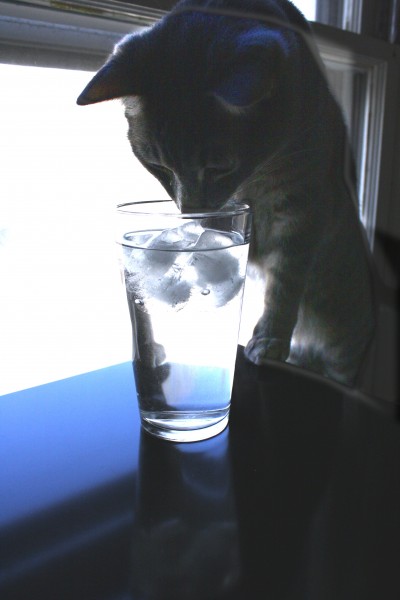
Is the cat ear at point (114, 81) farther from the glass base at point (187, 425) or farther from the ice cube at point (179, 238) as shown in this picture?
the glass base at point (187, 425)

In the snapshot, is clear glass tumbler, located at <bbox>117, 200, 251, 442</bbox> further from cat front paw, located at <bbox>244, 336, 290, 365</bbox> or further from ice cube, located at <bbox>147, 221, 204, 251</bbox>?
cat front paw, located at <bbox>244, 336, 290, 365</bbox>

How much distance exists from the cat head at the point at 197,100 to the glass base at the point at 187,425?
0.29 m

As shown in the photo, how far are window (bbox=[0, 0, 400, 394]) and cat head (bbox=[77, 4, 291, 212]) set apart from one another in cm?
7

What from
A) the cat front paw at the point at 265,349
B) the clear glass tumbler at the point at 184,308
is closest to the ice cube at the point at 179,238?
the clear glass tumbler at the point at 184,308

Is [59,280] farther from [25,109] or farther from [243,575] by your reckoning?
[243,575]

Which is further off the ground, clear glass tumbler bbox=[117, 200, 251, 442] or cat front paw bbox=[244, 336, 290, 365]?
clear glass tumbler bbox=[117, 200, 251, 442]

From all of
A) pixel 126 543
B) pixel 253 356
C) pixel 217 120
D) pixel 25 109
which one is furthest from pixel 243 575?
pixel 25 109

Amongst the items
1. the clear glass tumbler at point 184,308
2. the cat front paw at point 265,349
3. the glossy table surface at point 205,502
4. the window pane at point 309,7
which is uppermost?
the window pane at point 309,7

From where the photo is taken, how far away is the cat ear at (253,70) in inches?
22.6

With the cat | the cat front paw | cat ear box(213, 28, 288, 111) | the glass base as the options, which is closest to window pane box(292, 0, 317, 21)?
the cat

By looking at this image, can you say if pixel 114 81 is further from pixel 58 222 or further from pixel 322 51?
pixel 322 51

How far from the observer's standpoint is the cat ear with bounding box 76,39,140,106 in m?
0.62

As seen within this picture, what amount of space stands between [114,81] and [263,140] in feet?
0.67

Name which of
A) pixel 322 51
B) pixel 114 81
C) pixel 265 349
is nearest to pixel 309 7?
pixel 322 51
